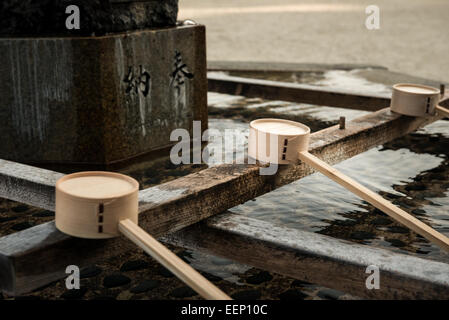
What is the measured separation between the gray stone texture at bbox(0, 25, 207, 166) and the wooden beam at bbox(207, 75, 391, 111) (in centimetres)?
158

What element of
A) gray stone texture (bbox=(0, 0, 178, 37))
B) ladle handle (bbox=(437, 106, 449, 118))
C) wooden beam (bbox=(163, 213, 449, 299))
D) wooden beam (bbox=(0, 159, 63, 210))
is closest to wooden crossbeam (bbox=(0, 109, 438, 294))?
wooden beam (bbox=(0, 159, 63, 210))

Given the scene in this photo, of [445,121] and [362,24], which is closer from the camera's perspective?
[445,121]

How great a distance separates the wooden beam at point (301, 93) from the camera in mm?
5410

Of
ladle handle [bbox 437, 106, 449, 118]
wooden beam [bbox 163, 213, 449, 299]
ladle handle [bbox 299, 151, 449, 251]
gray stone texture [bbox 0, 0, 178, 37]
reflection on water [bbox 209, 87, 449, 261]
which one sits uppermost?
gray stone texture [bbox 0, 0, 178, 37]

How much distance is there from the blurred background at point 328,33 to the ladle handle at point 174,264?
928cm

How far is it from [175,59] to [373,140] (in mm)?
1643

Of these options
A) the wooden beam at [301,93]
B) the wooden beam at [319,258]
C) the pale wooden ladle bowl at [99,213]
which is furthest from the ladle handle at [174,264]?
the wooden beam at [301,93]

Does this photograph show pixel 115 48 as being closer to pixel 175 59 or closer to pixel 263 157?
pixel 175 59

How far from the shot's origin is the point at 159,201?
240 centimetres

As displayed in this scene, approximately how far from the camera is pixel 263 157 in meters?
2.91

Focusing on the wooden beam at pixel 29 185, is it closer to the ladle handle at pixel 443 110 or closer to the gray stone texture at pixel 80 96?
the gray stone texture at pixel 80 96

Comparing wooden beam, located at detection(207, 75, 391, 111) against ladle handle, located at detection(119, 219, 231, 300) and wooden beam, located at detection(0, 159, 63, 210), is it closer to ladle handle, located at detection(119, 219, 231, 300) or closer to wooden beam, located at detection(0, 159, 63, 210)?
wooden beam, located at detection(0, 159, 63, 210)

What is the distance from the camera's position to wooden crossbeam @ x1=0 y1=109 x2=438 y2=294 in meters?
1.95
